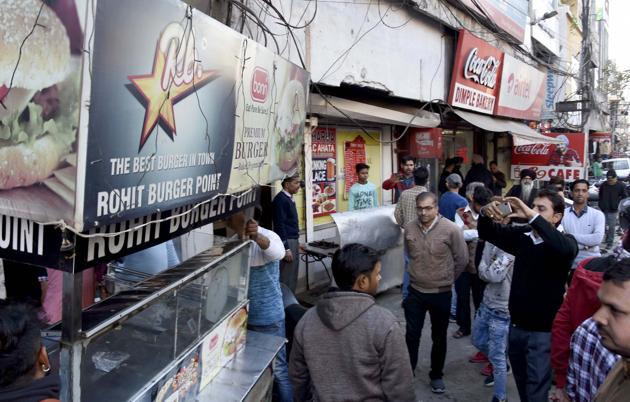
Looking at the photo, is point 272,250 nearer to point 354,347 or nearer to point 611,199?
point 354,347

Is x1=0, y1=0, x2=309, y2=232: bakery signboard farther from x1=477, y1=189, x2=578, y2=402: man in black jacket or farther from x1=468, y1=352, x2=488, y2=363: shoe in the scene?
x1=468, y1=352, x2=488, y2=363: shoe

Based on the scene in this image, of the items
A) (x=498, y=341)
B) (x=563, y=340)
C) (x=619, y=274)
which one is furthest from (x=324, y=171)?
(x=619, y=274)

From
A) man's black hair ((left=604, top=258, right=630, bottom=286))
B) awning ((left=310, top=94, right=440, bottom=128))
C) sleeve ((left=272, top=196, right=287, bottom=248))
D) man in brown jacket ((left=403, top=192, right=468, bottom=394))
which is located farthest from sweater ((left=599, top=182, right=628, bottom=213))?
man's black hair ((left=604, top=258, right=630, bottom=286))

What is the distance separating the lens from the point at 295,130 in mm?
3256

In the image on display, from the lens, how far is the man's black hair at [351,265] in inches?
87.4

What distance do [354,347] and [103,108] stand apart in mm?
1442

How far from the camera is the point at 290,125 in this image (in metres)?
3.14

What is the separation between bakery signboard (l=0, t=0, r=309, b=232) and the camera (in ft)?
4.39

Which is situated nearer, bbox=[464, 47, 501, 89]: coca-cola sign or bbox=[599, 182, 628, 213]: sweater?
bbox=[464, 47, 501, 89]: coca-cola sign

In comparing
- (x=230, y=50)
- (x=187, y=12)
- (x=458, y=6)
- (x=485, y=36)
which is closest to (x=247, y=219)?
(x=230, y=50)

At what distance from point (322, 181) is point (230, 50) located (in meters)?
5.07

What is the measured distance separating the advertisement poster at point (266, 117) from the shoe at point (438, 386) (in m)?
2.27

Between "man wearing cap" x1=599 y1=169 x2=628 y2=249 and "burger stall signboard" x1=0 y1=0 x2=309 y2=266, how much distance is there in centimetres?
1088

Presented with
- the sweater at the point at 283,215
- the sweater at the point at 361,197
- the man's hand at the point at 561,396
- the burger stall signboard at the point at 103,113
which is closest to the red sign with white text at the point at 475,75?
the sweater at the point at 361,197
